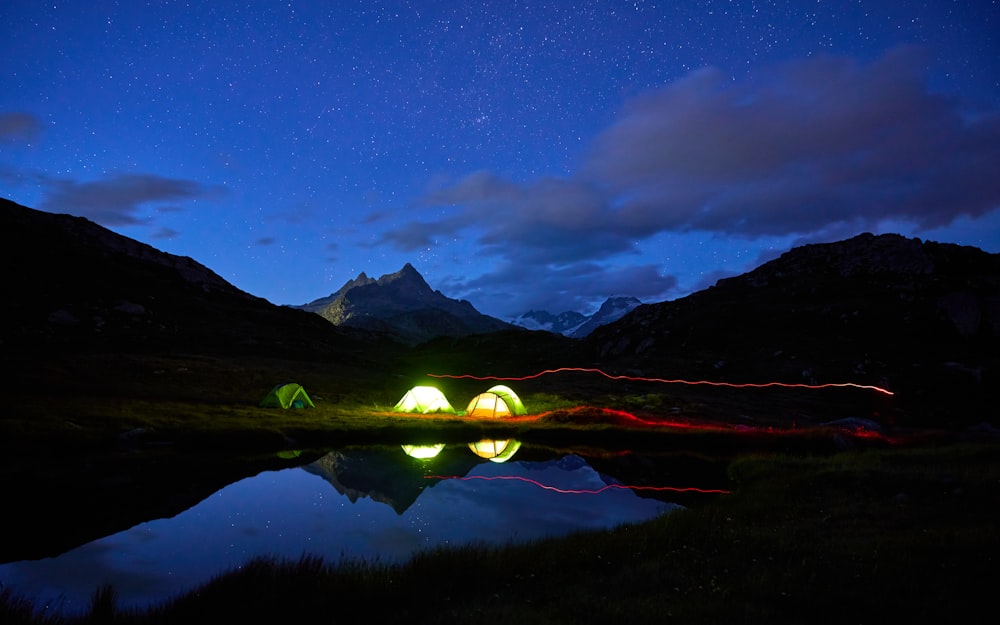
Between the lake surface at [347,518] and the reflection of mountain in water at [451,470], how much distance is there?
113mm

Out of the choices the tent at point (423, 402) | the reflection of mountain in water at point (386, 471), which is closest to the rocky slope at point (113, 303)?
the tent at point (423, 402)

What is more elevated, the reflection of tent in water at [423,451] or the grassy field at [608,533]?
the grassy field at [608,533]

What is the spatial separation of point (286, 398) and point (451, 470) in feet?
68.9

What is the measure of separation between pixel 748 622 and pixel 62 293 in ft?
403

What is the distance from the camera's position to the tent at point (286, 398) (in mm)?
41562

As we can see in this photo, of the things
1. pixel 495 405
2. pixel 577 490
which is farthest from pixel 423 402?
pixel 577 490

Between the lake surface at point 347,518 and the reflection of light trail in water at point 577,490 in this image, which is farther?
the reflection of light trail in water at point 577,490

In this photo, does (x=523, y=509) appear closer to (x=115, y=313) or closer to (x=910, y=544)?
(x=910, y=544)

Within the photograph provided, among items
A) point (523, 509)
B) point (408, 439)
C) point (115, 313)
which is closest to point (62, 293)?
point (115, 313)

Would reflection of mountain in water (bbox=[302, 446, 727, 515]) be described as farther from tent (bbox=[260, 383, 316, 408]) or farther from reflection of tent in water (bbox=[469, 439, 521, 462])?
tent (bbox=[260, 383, 316, 408])

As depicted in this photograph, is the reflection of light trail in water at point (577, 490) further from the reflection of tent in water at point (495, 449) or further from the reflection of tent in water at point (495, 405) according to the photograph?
the reflection of tent in water at point (495, 405)

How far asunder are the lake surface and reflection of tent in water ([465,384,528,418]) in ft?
A: 39.5

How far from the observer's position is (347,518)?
19.5 metres

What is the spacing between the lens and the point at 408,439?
34.4 metres
